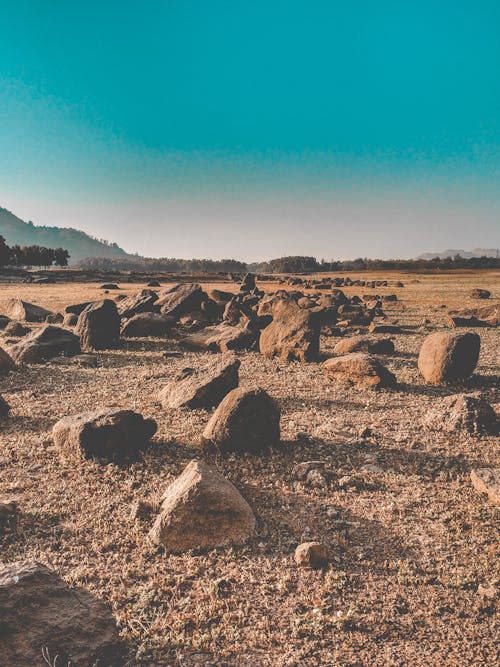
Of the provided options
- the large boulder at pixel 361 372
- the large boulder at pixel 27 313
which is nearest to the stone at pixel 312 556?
the large boulder at pixel 361 372

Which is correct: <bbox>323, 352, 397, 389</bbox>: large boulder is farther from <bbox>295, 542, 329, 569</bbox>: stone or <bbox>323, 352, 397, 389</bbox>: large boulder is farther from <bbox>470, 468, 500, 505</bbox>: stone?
<bbox>295, 542, 329, 569</bbox>: stone

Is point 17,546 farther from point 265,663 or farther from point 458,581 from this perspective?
point 458,581

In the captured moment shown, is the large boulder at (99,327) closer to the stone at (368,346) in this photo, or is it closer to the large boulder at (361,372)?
the stone at (368,346)

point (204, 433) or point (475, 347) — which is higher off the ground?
point (475, 347)

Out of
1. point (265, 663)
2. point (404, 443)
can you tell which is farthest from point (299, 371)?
point (265, 663)

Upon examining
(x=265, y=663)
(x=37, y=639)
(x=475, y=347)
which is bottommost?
(x=265, y=663)

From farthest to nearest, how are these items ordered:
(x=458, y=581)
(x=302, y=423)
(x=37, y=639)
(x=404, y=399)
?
(x=404, y=399) < (x=302, y=423) < (x=458, y=581) < (x=37, y=639)

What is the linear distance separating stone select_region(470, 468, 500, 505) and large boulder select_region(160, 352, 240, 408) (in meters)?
5.74

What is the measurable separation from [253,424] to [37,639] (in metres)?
5.17

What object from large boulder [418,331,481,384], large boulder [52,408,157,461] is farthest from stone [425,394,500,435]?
large boulder [52,408,157,461]

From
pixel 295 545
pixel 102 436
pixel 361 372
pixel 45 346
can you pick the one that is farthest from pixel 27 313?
pixel 295 545

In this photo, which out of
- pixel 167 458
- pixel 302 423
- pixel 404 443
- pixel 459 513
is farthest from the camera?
pixel 302 423

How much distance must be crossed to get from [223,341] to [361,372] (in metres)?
7.28

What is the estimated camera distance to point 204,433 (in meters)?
8.80
